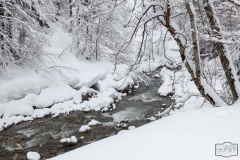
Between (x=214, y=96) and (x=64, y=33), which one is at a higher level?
(x=64, y=33)

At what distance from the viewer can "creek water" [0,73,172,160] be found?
597 centimetres

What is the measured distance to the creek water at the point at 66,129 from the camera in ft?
19.6

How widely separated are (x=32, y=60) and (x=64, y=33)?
8.67m

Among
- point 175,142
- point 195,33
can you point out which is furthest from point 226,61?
point 175,142

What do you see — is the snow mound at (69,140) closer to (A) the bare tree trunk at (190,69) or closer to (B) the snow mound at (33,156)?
(B) the snow mound at (33,156)

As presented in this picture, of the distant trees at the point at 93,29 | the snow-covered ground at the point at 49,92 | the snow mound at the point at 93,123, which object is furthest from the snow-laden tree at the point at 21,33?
the snow mound at the point at 93,123

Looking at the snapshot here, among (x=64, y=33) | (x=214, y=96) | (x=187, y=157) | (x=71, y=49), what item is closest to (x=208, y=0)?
(x=214, y=96)

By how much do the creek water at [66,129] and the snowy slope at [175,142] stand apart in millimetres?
4708

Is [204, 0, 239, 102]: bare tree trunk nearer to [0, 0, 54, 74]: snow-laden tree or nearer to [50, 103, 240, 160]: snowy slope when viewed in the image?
[50, 103, 240, 160]: snowy slope

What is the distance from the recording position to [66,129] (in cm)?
741

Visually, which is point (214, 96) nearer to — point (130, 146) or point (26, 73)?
point (130, 146)

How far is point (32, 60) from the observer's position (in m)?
9.59

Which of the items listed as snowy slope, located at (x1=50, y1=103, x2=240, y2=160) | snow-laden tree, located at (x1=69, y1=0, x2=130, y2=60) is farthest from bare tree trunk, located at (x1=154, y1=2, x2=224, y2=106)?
snow-laden tree, located at (x1=69, y1=0, x2=130, y2=60)

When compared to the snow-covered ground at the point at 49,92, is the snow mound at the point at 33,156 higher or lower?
lower
